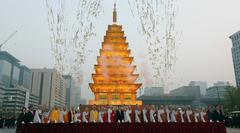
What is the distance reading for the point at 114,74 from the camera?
36000mm

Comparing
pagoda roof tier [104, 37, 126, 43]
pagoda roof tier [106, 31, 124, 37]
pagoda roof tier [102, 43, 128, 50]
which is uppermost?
pagoda roof tier [106, 31, 124, 37]

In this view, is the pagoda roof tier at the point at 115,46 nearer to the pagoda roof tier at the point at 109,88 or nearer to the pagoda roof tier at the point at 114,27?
the pagoda roof tier at the point at 114,27

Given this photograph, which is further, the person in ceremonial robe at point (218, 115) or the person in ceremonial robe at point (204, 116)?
the person in ceremonial robe at point (204, 116)

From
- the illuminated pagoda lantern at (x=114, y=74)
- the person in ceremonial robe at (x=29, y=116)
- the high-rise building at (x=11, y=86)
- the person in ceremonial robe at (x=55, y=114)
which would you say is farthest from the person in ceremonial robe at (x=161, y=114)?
the high-rise building at (x=11, y=86)

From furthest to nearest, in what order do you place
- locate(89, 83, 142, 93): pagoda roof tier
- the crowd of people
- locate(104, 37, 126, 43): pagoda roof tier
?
1. locate(104, 37, 126, 43): pagoda roof tier
2. locate(89, 83, 142, 93): pagoda roof tier
3. the crowd of people

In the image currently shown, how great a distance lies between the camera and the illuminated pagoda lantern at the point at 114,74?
3522cm

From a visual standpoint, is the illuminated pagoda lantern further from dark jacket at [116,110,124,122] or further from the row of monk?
dark jacket at [116,110,124,122]

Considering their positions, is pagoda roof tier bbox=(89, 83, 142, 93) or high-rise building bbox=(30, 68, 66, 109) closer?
pagoda roof tier bbox=(89, 83, 142, 93)

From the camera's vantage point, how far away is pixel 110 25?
132ft

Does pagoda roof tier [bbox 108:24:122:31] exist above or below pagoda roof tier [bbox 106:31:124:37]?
above

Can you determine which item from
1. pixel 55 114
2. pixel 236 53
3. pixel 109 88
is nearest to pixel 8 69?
pixel 109 88

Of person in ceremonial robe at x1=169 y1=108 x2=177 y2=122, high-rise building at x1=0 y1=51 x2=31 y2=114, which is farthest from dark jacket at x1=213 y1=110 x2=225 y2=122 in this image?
high-rise building at x1=0 y1=51 x2=31 y2=114

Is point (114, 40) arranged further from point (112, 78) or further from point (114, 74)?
point (112, 78)

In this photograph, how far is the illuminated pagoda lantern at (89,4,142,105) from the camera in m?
35.2
